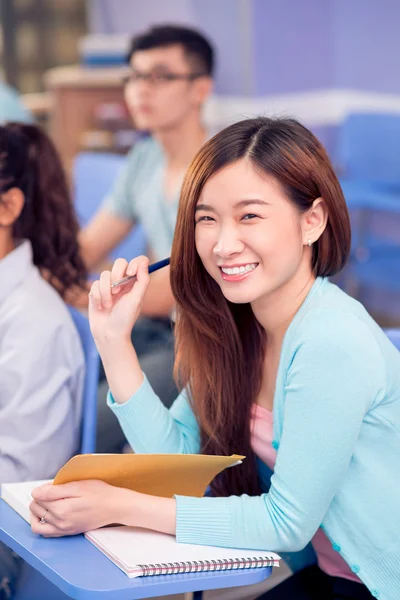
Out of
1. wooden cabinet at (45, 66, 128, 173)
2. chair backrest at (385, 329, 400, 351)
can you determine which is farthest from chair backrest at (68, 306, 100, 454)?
wooden cabinet at (45, 66, 128, 173)

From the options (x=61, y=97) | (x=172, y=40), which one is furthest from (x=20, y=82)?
(x=172, y=40)

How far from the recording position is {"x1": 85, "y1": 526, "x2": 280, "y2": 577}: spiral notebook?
1.16 m

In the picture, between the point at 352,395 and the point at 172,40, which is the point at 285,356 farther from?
the point at 172,40

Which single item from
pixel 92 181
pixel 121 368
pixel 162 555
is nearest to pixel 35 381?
pixel 121 368

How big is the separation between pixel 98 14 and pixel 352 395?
501 cm

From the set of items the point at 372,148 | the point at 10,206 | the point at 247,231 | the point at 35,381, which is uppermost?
the point at 247,231

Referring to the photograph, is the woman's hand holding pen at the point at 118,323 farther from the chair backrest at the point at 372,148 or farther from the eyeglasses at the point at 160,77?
the chair backrest at the point at 372,148

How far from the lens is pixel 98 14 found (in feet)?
18.9

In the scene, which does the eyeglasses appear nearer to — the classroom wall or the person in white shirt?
the person in white shirt

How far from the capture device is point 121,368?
55.6 inches

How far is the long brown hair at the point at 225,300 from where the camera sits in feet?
4.23

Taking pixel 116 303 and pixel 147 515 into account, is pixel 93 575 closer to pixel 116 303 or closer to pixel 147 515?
pixel 147 515

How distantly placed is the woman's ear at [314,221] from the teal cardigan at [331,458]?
0.27 ft

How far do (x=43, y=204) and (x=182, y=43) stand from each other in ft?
4.07
